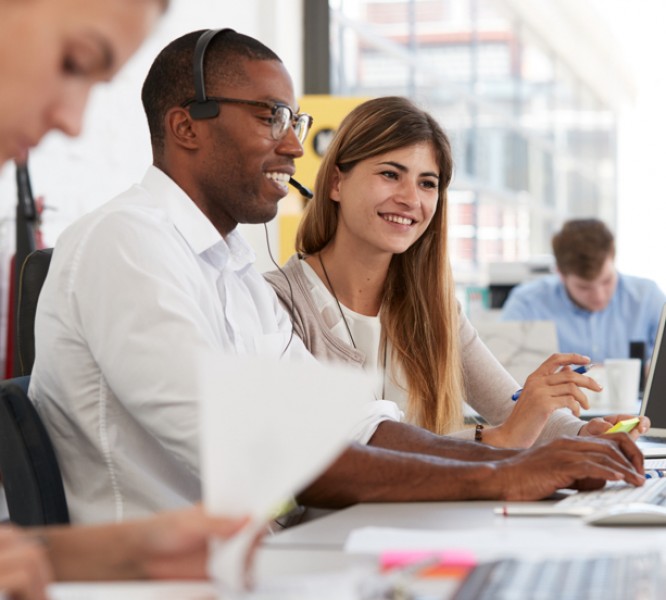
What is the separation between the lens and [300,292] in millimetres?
2520

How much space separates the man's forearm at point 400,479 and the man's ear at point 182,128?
0.66 meters

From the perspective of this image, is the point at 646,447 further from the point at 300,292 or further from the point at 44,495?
the point at 44,495

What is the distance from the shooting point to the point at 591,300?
190 inches

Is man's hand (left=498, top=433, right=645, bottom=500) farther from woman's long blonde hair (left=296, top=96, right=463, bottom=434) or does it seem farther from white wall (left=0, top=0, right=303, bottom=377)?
white wall (left=0, top=0, right=303, bottom=377)

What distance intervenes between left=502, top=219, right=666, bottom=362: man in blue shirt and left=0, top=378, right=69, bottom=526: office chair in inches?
137

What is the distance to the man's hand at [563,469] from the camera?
1.58 m

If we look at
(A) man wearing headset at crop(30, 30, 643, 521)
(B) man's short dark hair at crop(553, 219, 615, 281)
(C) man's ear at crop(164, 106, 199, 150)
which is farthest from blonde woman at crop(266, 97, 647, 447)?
(B) man's short dark hair at crop(553, 219, 615, 281)

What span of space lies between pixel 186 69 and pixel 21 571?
4.13 ft

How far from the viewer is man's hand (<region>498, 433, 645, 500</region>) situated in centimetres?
158

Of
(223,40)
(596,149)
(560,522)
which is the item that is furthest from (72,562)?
(596,149)

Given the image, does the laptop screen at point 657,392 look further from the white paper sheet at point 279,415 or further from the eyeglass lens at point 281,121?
the white paper sheet at point 279,415

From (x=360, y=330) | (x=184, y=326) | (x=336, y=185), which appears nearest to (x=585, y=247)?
(x=336, y=185)

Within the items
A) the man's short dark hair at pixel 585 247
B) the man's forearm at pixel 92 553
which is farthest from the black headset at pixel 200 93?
the man's short dark hair at pixel 585 247

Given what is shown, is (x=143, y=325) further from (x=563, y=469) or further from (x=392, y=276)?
(x=392, y=276)
